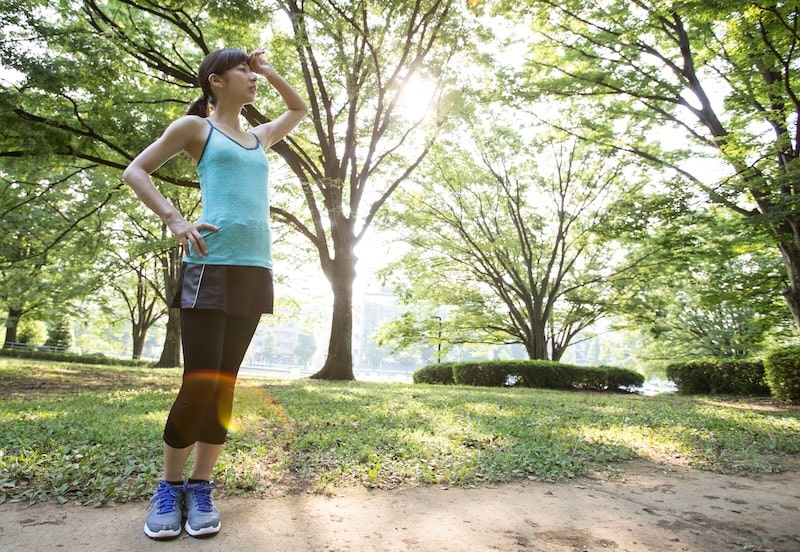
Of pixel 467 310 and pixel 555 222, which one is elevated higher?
pixel 555 222

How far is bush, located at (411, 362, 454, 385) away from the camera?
1805 cm

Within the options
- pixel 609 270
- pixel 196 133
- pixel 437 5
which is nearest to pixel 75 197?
pixel 437 5

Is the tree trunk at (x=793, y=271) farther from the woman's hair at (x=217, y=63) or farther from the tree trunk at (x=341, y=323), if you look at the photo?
the woman's hair at (x=217, y=63)

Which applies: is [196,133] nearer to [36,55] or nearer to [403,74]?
[36,55]

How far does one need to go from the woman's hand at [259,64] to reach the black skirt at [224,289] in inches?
38.8

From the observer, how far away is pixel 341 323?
475 inches

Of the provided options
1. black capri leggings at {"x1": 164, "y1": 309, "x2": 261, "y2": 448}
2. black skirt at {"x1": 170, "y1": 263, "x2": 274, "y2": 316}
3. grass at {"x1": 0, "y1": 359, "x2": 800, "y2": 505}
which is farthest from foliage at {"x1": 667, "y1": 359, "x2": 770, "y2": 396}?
black capri leggings at {"x1": 164, "y1": 309, "x2": 261, "y2": 448}

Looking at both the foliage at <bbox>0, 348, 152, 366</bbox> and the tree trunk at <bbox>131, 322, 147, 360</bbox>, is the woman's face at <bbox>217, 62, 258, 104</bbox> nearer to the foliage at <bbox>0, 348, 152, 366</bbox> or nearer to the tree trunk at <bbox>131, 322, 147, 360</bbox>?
the foliage at <bbox>0, 348, 152, 366</bbox>

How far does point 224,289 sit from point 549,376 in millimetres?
13862

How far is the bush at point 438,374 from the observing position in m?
18.0

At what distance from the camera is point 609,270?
764 inches

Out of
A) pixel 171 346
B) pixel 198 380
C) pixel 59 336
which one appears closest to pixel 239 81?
pixel 198 380

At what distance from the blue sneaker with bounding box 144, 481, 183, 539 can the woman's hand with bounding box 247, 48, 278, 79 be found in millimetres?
1945

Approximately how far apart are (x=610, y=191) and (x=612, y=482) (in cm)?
1620
